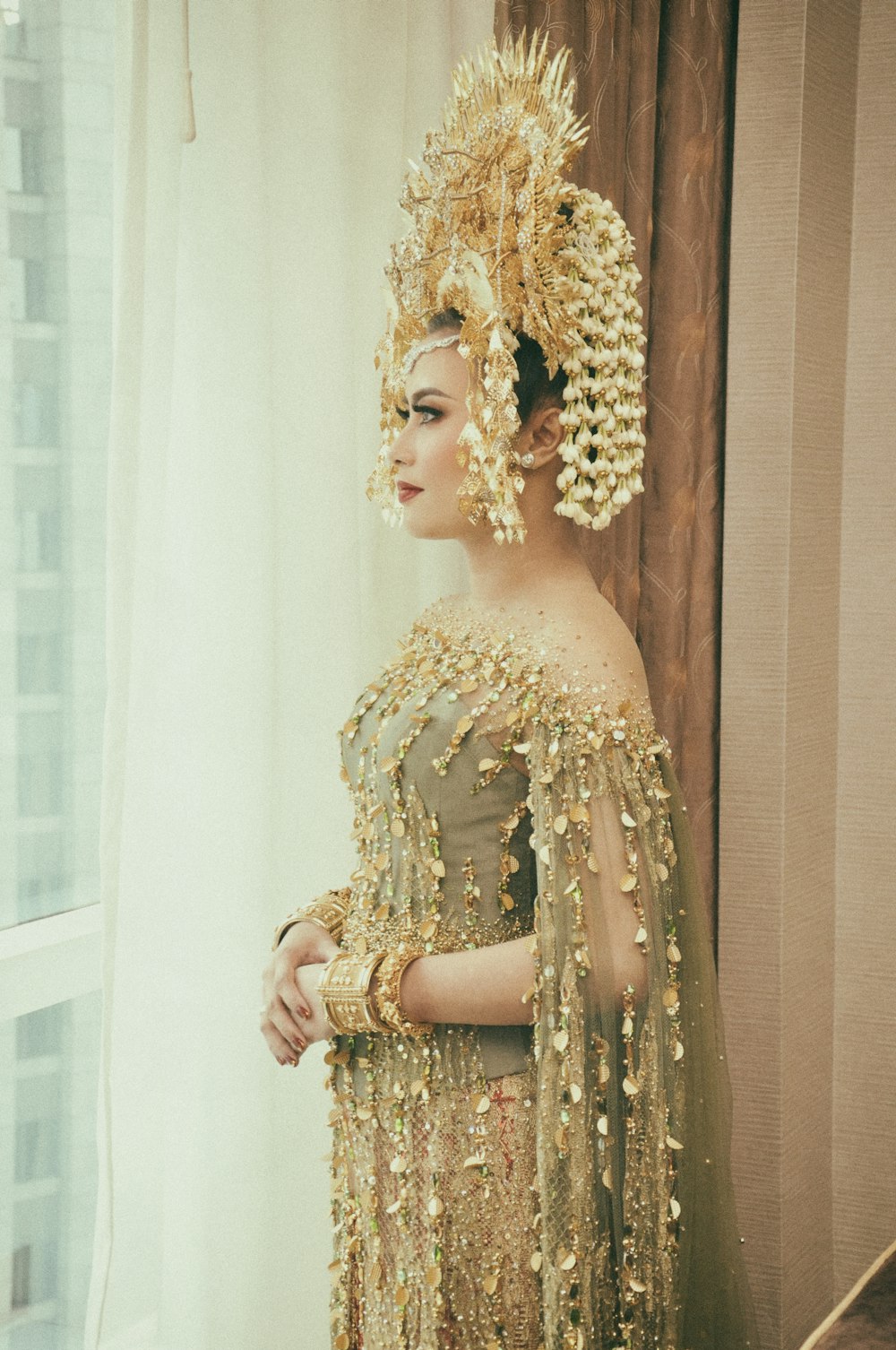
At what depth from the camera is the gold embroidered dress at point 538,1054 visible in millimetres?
1303

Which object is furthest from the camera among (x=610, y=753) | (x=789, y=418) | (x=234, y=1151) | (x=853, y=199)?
(x=853, y=199)

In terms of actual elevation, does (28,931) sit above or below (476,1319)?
above

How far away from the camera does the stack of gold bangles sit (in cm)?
134

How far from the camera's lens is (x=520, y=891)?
1399mm

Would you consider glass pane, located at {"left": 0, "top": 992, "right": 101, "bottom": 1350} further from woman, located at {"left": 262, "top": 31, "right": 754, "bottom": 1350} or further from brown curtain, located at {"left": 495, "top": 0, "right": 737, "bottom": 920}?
brown curtain, located at {"left": 495, "top": 0, "right": 737, "bottom": 920}

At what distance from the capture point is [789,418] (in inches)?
76.8

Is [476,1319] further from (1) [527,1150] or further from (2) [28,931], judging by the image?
(2) [28,931]

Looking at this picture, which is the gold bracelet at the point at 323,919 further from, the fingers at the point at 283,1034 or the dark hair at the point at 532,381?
the dark hair at the point at 532,381

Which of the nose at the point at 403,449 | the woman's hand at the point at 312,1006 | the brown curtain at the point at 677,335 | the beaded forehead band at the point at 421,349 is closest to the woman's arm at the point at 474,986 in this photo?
the woman's hand at the point at 312,1006

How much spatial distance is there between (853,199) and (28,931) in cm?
167

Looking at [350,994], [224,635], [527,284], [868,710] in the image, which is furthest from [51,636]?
[868,710]

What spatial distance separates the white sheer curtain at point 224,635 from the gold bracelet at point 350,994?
0.29 m

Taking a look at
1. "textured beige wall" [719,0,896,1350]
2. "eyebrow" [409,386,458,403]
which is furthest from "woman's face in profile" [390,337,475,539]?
"textured beige wall" [719,0,896,1350]

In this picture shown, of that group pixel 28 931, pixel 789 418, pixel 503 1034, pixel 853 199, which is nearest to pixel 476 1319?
pixel 503 1034
